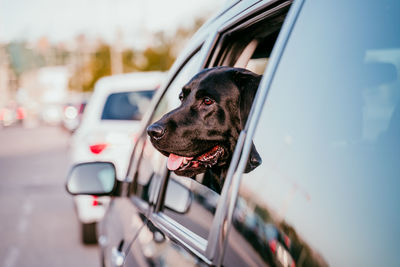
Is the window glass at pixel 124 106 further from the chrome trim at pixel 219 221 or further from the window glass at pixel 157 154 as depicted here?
the chrome trim at pixel 219 221

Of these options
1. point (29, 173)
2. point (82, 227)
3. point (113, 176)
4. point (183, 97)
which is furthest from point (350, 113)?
point (29, 173)

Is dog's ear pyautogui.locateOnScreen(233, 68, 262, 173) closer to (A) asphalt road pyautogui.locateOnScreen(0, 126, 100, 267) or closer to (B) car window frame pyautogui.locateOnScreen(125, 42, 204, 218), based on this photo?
(B) car window frame pyautogui.locateOnScreen(125, 42, 204, 218)

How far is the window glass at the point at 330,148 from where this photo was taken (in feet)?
3.20

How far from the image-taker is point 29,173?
45.7 ft

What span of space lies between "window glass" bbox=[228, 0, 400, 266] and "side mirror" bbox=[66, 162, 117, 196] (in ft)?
5.03

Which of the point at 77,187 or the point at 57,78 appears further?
the point at 57,78

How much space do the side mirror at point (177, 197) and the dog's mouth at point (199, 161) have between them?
68 mm

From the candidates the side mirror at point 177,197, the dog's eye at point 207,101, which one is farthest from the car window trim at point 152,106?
A: the side mirror at point 177,197

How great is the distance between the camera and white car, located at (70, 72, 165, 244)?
6348 mm

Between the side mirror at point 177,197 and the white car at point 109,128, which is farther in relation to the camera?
the white car at point 109,128

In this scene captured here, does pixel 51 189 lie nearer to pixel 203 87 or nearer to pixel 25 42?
pixel 203 87

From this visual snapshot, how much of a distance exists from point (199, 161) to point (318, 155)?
1047mm

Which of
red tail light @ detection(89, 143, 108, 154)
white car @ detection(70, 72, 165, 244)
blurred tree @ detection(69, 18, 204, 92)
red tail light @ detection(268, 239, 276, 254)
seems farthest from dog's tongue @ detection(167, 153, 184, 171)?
blurred tree @ detection(69, 18, 204, 92)

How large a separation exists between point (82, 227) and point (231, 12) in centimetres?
507
